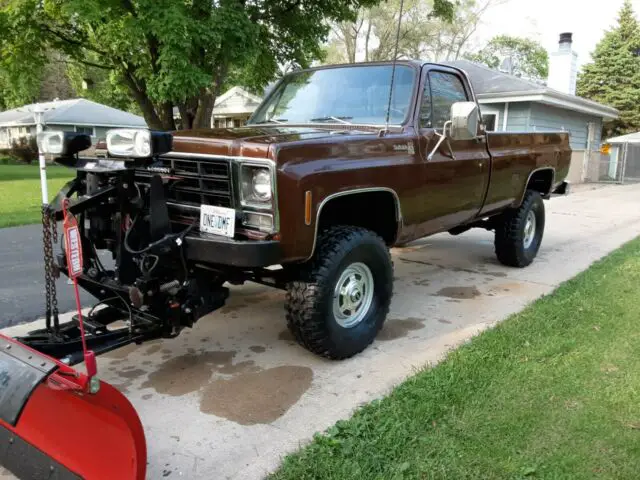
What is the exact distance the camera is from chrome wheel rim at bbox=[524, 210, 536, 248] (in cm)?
692

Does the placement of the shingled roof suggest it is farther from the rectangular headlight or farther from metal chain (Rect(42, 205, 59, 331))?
metal chain (Rect(42, 205, 59, 331))

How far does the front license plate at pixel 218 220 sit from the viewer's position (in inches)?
130

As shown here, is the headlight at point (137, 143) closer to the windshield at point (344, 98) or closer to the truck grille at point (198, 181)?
the truck grille at point (198, 181)

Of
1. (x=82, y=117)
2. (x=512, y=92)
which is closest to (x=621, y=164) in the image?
(x=512, y=92)

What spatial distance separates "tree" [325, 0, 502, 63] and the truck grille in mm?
29866

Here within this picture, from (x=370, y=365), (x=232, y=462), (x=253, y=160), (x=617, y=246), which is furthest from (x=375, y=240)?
(x=617, y=246)

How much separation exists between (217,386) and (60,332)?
3.49 ft

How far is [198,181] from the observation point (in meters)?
3.58

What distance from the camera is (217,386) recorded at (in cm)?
367

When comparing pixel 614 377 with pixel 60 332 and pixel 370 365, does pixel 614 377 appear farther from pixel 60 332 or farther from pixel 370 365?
pixel 60 332

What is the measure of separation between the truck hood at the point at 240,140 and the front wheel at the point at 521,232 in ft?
10.0

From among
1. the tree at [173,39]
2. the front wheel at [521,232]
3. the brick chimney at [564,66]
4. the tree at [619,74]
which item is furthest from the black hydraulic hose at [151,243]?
the tree at [619,74]

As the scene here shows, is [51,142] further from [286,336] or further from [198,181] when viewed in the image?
[286,336]

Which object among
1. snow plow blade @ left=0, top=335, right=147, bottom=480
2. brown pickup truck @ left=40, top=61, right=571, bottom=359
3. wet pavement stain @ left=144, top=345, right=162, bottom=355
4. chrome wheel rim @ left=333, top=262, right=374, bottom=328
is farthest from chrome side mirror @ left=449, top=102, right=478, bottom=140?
snow plow blade @ left=0, top=335, right=147, bottom=480
